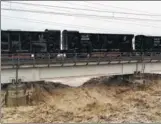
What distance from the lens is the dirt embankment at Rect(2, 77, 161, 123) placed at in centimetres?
2455

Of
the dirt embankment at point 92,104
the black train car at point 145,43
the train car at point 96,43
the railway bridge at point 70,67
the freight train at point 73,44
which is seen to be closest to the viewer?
the dirt embankment at point 92,104

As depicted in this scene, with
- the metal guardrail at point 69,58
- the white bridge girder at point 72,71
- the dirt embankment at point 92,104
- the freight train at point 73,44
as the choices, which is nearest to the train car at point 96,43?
the freight train at point 73,44

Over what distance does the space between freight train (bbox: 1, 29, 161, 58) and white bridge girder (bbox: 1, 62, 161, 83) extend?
77.3 inches

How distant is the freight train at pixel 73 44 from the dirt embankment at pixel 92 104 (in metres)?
5.07

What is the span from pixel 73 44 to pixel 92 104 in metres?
9.49

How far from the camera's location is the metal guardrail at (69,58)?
28844mm

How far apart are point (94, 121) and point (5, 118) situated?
8.29m

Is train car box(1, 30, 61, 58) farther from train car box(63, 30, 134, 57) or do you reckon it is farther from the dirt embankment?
the dirt embankment

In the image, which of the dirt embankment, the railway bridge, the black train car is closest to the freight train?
the black train car

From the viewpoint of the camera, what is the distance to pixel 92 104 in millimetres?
28859

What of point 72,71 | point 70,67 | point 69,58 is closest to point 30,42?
point 69,58

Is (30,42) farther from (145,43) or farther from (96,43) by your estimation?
(145,43)

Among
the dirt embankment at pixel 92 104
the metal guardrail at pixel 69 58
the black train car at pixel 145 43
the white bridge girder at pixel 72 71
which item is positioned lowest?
the dirt embankment at pixel 92 104

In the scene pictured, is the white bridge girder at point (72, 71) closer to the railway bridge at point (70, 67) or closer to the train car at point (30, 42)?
the railway bridge at point (70, 67)
